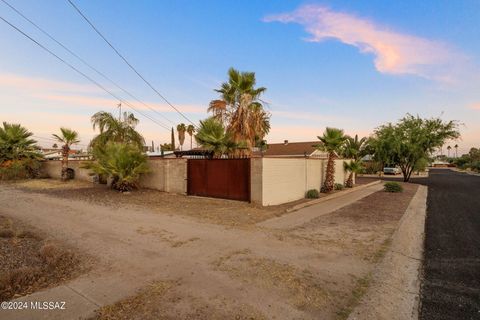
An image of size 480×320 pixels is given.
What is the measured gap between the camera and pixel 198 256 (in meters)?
5.47

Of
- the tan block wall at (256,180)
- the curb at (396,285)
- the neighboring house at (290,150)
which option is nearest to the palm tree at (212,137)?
the tan block wall at (256,180)

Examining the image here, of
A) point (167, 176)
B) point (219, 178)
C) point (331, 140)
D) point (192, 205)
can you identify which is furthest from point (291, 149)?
point (192, 205)

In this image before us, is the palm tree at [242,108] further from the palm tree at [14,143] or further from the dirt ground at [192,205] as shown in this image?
the palm tree at [14,143]

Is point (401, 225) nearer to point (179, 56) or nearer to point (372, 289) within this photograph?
point (372, 289)

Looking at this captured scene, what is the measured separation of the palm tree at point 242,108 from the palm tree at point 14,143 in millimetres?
17009

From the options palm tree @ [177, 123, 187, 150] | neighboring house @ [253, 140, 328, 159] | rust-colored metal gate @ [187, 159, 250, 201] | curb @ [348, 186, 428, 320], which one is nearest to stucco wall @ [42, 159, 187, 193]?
rust-colored metal gate @ [187, 159, 250, 201]

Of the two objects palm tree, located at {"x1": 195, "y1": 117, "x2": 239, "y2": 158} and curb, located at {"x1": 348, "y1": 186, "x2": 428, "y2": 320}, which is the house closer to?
palm tree, located at {"x1": 195, "y1": 117, "x2": 239, "y2": 158}

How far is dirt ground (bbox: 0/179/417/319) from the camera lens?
11.8ft

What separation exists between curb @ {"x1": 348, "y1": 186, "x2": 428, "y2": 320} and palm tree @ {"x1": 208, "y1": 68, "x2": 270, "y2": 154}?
426 inches

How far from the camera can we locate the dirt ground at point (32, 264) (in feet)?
13.2

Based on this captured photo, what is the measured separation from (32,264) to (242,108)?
13.9 m

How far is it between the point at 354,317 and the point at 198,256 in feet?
10.2

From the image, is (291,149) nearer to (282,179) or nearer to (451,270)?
(282,179)

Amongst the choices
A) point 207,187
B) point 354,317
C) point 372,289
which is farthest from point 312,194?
point 354,317
